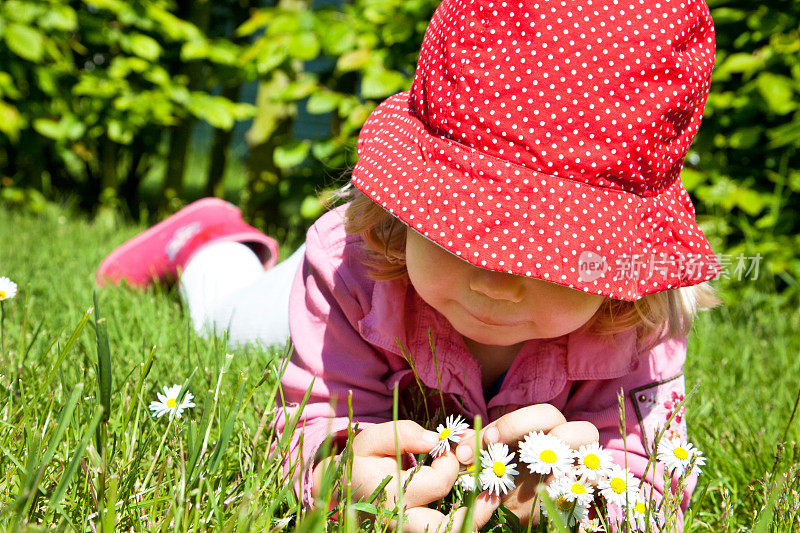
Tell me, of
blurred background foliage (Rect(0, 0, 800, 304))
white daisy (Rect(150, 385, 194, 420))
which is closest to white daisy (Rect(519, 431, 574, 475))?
white daisy (Rect(150, 385, 194, 420))

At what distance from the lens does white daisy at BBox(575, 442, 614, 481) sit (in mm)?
1104

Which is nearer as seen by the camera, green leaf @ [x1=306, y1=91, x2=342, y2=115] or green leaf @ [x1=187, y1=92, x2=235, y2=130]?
green leaf @ [x1=306, y1=91, x2=342, y2=115]

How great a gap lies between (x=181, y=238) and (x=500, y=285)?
181cm

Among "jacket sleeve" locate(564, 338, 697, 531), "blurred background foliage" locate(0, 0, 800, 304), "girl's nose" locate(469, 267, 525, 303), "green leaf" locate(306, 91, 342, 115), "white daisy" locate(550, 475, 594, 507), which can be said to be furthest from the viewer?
"green leaf" locate(306, 91, 342, 115)

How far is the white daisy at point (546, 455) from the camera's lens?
3.54 ft

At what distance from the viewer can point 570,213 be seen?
1104mm

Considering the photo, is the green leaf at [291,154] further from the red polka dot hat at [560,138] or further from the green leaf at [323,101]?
the red polka dot hat at [560,138]

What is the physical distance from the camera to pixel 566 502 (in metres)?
1.10

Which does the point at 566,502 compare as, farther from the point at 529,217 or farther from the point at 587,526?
the point at 529,217

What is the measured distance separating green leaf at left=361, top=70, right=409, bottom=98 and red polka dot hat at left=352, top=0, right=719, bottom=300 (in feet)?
5.22

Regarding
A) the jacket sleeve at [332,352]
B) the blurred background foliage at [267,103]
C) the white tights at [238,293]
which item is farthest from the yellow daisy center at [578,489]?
the blurred background foliage at [267,103]

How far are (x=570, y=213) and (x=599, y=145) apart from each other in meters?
0.11

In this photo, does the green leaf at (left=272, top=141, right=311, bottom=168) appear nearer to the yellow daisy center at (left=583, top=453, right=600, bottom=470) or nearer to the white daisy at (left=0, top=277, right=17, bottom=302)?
the white daisy at (left=0, top=277, right=17, bottom=302)

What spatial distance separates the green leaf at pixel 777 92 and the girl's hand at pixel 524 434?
180cm
